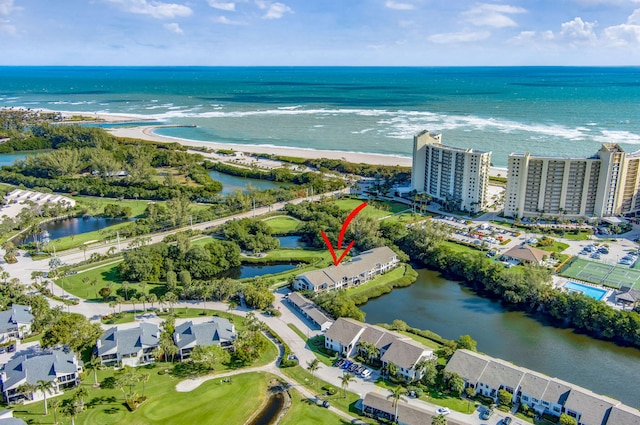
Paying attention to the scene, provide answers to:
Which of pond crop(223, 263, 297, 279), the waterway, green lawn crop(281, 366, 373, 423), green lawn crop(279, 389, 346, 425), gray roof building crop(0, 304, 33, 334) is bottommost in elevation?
the waterway

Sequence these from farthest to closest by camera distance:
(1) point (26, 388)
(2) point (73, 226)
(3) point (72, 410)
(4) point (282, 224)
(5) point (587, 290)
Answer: (2) point (73, 226)
(4) point (282, 224)
(5) point (587, 290)
(1) point (26, 388)
(3) point (72, 410)

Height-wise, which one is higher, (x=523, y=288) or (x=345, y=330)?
(x=345, y=330)

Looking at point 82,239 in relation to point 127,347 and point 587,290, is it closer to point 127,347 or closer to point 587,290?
point 127,347

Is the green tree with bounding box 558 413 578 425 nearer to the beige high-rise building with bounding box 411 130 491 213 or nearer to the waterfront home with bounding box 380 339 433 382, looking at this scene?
the waterfront home with bounding box 380 339 433 382

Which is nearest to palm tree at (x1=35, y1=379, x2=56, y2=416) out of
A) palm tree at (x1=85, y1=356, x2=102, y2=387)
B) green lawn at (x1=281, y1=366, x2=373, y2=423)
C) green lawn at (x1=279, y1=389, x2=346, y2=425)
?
palm tree at (x1=85, y1=356, x2=102, y2=387)

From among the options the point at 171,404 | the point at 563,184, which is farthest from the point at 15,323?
the point at 563,184
